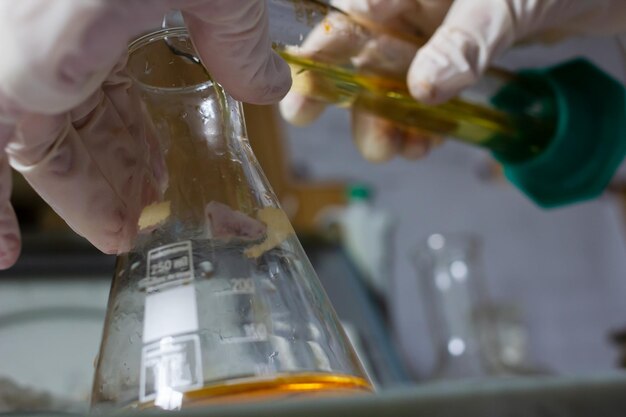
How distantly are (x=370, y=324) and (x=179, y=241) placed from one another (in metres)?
0.95

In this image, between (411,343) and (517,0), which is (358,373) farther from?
(411,343)

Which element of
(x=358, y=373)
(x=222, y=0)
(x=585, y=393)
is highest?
(x=222, y=0)

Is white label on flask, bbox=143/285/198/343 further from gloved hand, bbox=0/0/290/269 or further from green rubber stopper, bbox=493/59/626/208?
green rubber stopper, bbox=493/59/626/208

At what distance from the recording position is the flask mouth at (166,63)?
490mm

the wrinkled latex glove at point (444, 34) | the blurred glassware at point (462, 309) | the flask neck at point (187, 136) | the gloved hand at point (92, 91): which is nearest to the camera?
the gloved hand at point (92, 91)

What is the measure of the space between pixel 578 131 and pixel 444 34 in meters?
0.20

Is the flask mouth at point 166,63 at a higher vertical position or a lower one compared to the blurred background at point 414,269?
lower

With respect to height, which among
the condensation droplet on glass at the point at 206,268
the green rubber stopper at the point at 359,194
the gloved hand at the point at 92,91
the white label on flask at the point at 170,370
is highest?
the green rubber stopper at the point at 359,194

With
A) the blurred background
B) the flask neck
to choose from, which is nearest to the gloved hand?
the flask neck

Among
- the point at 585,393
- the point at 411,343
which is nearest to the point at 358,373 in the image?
the point at 585,393

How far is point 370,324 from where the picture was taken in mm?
1367

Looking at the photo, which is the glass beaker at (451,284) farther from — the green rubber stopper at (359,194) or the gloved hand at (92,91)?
the gloved hand at (92,91)

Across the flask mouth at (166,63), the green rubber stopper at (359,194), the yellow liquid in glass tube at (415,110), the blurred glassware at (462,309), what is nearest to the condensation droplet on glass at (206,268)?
the flask mouth at (166,63)

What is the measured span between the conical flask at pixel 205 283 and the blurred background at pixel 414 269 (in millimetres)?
669
